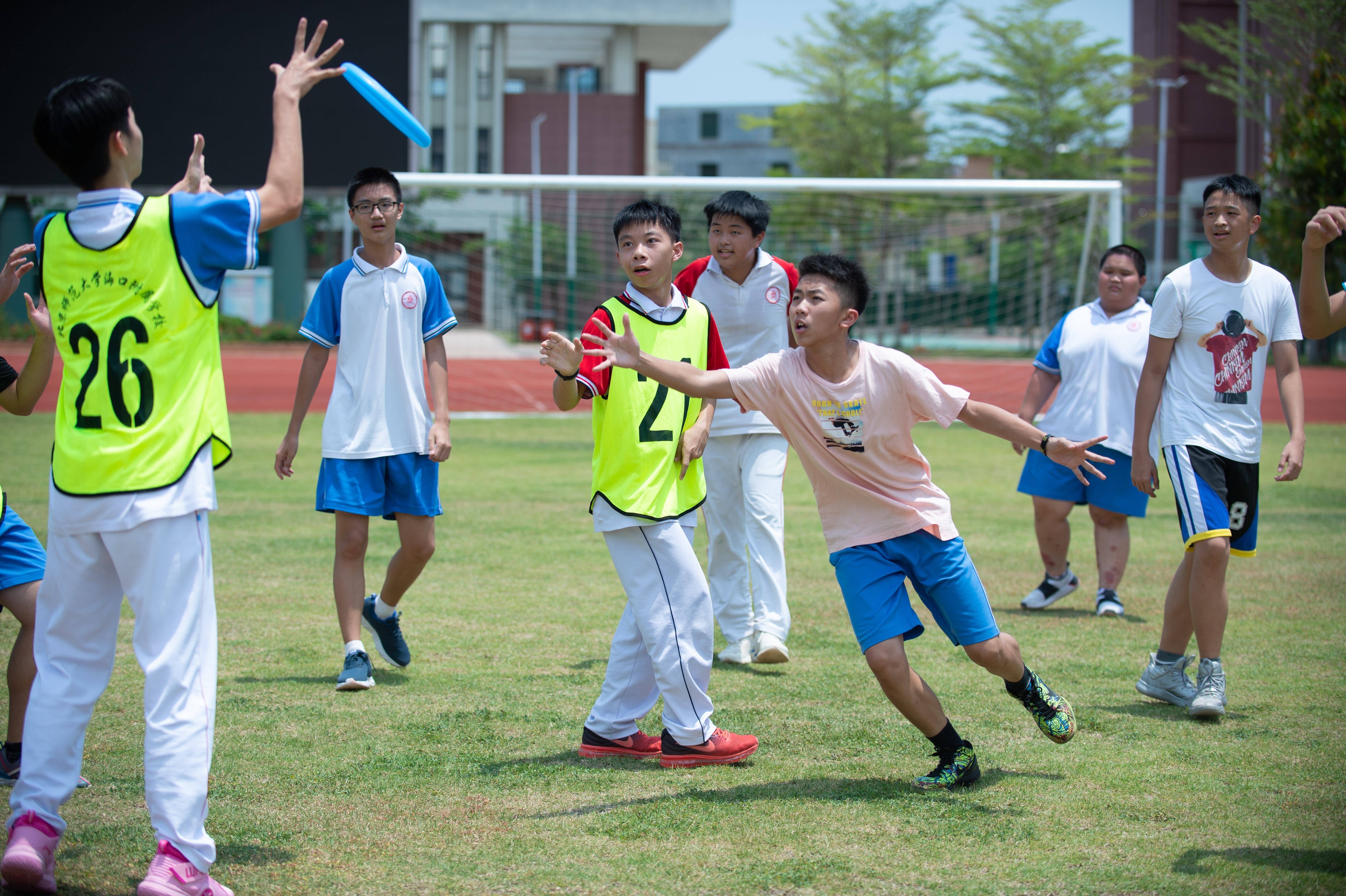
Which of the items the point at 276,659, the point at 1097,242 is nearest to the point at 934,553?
the point at 276,659

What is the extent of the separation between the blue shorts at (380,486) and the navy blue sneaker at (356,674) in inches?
23.3

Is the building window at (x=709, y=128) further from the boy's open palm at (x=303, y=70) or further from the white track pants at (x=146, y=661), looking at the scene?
the white track pants at (x=146, y=661)

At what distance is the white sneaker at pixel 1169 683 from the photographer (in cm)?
475

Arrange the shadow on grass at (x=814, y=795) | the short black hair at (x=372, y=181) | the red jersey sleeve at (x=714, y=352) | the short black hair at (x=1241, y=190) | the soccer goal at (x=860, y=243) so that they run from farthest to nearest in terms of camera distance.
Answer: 1. the soccer goal at (x=860, y=243)
2. the short black hair at (x=372, y=181)
3. the short black hair at (x=1241, y=190)
4. the red jersey sleeve at (x=714, y=352)
5. the shadow on grass at (x=814, y=795)

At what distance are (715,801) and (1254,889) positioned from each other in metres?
1.52

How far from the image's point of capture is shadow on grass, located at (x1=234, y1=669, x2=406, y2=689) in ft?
16.3

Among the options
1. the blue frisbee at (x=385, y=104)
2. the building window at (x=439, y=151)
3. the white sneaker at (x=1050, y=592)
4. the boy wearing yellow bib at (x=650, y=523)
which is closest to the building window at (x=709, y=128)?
the building window at (x=439, y=151)

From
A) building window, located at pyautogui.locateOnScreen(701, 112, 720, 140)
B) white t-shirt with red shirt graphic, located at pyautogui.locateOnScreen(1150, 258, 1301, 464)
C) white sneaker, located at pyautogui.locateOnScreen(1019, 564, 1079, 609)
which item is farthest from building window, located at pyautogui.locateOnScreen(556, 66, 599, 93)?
white t-shirt with red shirt graphic, located at pyautogui.locateOnScreen(1150, 258, 1301, 464)

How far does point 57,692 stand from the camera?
9.62 feet

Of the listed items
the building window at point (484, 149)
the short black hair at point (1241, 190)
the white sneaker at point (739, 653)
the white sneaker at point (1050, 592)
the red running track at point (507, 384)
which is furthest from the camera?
the building window at point (484, 149)

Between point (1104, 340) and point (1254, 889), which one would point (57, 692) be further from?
point (1104, 340)

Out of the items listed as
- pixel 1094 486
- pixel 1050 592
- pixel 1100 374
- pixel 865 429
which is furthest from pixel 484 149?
pixel 865 429

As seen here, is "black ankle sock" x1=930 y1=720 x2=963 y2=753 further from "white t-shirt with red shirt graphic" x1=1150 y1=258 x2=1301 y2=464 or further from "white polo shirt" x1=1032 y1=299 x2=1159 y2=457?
"white polo shirt" x1=1032 y1=299 x2=1159 y2=457

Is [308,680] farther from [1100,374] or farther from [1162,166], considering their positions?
[1162,166]
